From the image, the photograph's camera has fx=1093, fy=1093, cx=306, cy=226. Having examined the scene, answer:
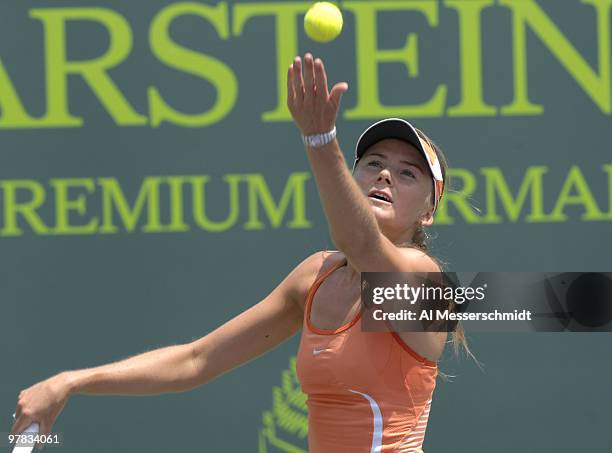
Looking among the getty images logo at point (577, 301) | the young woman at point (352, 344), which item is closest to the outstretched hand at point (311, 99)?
the young woman at point (352, 344)

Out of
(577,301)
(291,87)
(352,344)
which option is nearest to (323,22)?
(291,87)

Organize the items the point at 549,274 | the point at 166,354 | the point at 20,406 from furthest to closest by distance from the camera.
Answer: the point at 549,274
the point at 166,354
the point at 20,406

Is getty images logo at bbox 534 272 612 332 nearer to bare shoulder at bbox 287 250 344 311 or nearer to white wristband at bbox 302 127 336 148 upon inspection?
bare shoulder at bbox 287 250 344 311

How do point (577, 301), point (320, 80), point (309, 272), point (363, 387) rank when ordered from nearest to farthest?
1. point (320, 80)
2. point (363, 387)
3. point (309, 272)
4. point (577, 301)

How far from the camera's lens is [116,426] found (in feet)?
14.1

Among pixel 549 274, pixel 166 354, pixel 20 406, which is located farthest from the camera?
pixel 549 274

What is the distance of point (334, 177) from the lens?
76.4 inches

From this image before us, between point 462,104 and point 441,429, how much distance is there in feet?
4.16

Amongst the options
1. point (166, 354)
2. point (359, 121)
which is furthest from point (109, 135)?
point (166, 354)

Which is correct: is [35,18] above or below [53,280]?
above

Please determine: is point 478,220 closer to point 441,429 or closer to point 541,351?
point 541,351

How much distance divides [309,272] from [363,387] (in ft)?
1.14
